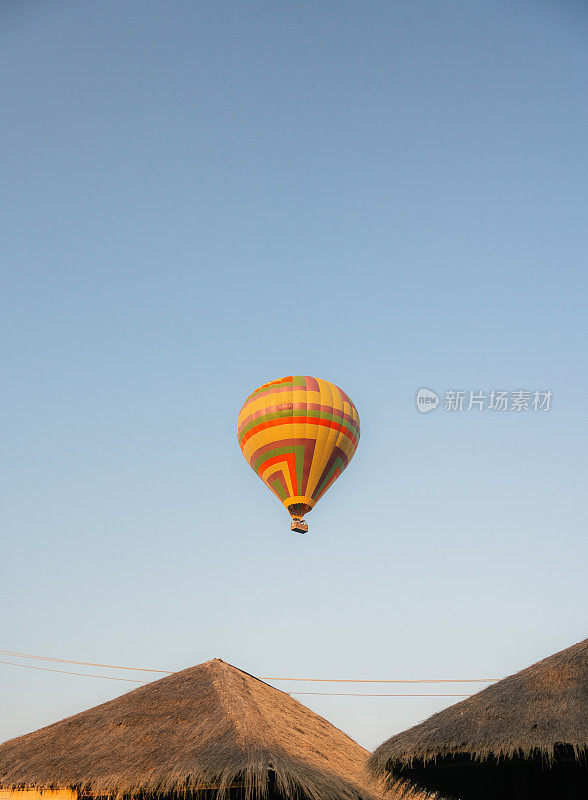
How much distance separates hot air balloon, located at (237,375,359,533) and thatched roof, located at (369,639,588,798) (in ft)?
33.2

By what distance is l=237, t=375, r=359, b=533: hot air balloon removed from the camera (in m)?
19.7

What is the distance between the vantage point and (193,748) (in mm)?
9711

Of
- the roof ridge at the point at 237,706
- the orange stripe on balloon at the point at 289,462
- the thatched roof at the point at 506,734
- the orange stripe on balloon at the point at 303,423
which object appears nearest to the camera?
the thatched roof at the point at 506,734

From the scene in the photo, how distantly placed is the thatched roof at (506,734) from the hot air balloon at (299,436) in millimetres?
10106

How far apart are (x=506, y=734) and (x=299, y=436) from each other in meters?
11.5

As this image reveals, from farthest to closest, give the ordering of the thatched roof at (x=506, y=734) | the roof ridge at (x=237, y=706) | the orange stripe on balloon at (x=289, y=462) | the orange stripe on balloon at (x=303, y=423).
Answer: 1. the orange stripe on balloon at (x=289, y=462)
2. the orange stripe on balloon at (x=303, y=423)
3. the roof ridge at (x=237, y=706)
4. the thatched roof at (x=506, y=734)

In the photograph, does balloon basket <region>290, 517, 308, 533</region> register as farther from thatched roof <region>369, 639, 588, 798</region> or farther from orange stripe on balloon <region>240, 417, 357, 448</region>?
thatched roof <region>369, 639, 588, 798</region>

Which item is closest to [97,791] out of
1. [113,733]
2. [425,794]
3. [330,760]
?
[113,733]

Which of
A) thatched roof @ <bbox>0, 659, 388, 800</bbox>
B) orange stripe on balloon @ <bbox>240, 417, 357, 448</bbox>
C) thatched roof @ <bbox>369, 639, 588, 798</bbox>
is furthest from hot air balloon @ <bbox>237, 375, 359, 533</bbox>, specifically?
thatched roof @ <bbox>369, 639, 588, 798</bbox>

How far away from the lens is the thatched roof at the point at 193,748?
359 inches

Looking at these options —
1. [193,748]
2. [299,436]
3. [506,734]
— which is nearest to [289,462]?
[299,436]

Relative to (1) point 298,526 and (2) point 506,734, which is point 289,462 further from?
(2) point 506,734

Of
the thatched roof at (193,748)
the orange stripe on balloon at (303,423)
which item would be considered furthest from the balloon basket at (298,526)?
the thatched roof at (193,748)

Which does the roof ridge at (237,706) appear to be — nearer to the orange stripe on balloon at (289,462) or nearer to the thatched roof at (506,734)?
the thatched roof at (506,734)
